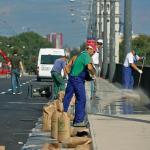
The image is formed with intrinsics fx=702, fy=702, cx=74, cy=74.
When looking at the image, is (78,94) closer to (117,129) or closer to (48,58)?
(117,129)

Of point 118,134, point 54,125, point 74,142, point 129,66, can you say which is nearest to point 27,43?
point 129,66

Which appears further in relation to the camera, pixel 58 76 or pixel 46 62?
pixel 46 62

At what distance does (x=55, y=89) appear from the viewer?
78.0 ft

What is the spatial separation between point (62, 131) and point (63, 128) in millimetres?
69

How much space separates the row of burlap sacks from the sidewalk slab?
0.20 m

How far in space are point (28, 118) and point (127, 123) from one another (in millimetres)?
3919

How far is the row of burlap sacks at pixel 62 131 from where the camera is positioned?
1187 centimetres

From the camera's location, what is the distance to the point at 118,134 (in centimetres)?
1340

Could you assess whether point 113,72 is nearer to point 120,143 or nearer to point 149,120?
point 149,120

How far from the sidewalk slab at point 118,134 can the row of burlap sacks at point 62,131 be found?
0.20m

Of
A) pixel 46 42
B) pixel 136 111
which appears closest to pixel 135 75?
pixel 136 111

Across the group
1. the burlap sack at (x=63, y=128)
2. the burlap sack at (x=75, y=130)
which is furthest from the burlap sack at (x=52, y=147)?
the burlap sack at (x=75, y=130)

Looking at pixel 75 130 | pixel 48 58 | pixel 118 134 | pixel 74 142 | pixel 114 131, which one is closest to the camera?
pixel 74 142

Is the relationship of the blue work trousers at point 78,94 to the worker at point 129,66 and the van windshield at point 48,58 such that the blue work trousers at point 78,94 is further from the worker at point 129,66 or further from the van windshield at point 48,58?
the van windshield at point 48,58
